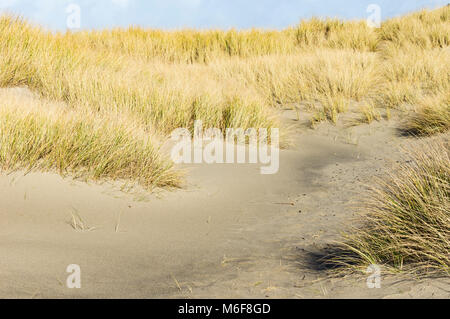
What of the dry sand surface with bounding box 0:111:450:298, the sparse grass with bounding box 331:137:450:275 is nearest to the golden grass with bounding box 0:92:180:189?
the dry sand surface with bounding box 0:111:450:298

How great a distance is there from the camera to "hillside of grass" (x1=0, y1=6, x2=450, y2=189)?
4.21m

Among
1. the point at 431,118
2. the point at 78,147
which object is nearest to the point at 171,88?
the point at 78,147

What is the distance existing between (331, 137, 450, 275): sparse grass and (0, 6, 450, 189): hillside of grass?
2.14m

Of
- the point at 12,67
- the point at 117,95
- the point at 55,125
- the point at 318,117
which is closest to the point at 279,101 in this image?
the point at 318,117

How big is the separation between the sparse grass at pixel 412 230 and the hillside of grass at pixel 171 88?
2145 mm

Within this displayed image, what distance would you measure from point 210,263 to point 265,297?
680mm

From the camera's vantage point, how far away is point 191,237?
11.3ft

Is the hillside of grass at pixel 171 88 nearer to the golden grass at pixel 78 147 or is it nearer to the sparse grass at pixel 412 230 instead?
the golden grass at pixel 78 147

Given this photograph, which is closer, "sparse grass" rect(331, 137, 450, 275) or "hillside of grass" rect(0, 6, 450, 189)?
"sparse grass" rect(331, 137, 450, 275)

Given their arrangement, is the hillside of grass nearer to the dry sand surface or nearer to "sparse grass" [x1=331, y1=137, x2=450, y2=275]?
the dry sand surface

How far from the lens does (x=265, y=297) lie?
2.29 m

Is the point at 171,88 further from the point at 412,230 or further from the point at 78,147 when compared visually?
the point at 412,230

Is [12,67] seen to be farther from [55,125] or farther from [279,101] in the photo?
[279,101]

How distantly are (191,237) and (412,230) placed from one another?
5.09 ft
